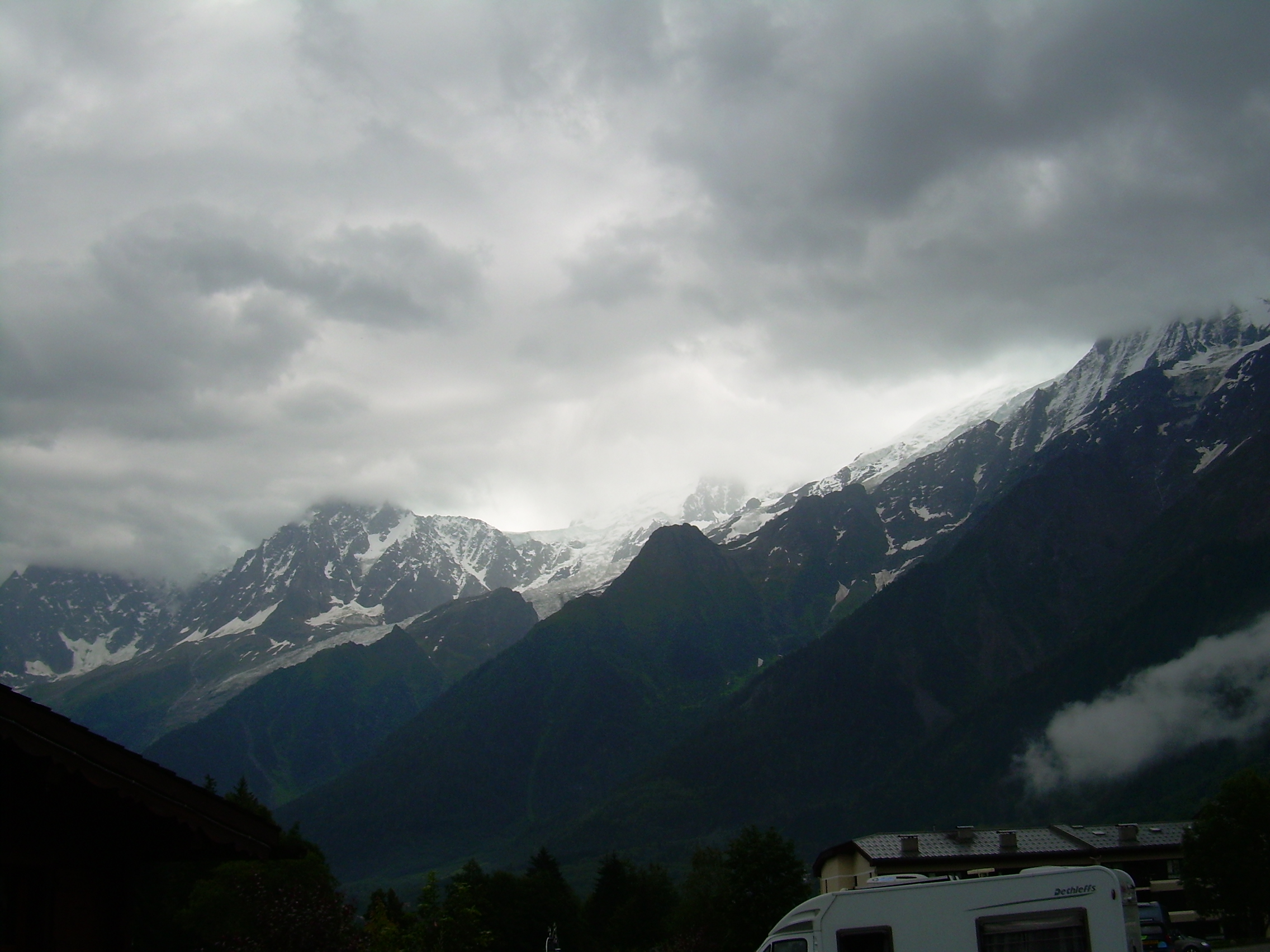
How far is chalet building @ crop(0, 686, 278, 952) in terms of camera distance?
11.0 metres

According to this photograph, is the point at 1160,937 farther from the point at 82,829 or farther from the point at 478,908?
the point at 478,908

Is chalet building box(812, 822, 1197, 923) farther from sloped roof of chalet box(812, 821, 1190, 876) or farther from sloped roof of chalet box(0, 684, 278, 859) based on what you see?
sloped roof of chalet box(0, 684, 278, 859)

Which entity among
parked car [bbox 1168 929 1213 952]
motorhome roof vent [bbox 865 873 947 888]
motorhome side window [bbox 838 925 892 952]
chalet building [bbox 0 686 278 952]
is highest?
chalet building [bbox 0 686 278 952]

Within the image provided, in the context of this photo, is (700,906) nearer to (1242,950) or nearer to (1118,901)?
(1242,950)

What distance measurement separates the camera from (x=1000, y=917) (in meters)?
23.7

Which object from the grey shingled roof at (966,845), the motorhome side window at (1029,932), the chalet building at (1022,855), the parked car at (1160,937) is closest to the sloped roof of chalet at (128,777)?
the motorhome side window at (1029,932)

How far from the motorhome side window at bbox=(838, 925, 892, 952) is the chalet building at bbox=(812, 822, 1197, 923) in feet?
287

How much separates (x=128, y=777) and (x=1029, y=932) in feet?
64.7

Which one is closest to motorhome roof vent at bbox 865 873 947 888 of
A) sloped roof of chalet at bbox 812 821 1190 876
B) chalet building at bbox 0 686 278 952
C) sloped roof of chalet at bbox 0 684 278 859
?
sloped roof of chalet at bbox 0 684 278 859

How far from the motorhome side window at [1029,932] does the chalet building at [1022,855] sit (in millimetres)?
87767

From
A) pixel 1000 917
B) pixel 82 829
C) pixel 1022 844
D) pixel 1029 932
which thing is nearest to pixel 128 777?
pixel 82 829

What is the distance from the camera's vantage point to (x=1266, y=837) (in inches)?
3526

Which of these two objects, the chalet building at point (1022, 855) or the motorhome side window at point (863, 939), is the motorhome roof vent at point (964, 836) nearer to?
the chalet building at point (1022, 855)

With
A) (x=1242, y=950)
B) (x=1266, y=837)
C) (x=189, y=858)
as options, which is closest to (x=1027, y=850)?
(x=1266, y=837)
